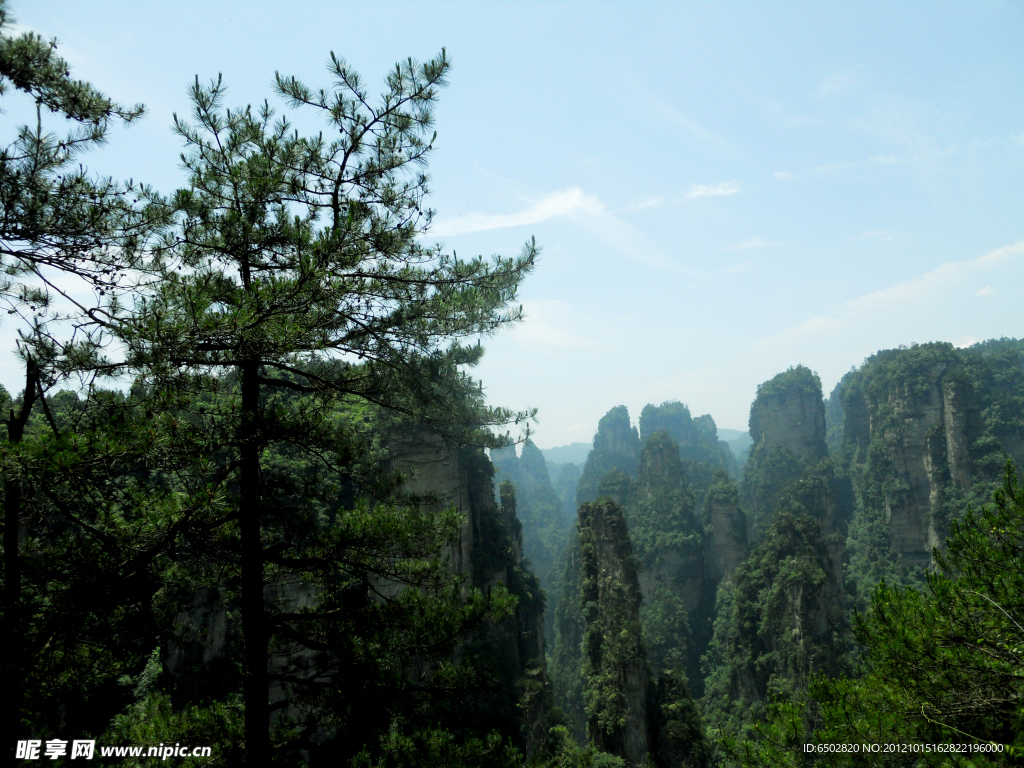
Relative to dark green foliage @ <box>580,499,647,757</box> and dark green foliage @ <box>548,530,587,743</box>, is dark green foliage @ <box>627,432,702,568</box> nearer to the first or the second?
dark green foliage @ <box>548,530,587,743</box>

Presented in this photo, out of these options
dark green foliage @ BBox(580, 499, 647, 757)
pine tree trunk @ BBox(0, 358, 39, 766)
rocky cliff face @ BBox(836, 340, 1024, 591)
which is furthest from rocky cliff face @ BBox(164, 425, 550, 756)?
rocky cliff face @ BBox(836, 340, 1024, 591)

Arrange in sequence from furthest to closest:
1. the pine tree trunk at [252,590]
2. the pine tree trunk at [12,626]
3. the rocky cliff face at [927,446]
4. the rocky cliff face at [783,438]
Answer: the rocky cliff face at [783,438]
the rocky cliff face at [927,446]
the pine tree trunk at [252,590]
the pine tree trunk at [12,626]

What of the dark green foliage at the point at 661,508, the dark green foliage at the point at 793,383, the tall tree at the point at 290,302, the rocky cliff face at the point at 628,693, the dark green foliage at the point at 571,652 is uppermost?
the dark green foliage at the point at 793,383

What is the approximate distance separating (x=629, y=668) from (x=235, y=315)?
24.4 metres

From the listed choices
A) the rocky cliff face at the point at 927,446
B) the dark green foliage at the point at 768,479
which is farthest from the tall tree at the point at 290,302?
the dark green foliage at the point at 768,479

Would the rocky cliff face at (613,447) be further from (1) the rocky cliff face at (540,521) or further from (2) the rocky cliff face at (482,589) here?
(2) the rocky cliff face at (482,589)

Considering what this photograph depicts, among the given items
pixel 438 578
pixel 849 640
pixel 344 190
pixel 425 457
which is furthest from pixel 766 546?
pixel 344 190

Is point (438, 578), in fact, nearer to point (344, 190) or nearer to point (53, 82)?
point (344, 190)

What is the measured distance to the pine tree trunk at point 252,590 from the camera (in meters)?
5.07

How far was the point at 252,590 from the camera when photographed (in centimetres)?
530

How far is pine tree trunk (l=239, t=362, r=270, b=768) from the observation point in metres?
5.07

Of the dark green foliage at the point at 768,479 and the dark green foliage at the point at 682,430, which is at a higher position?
the dark green foliage at the point at 682,430

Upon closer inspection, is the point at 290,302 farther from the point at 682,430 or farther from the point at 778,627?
the point at 682,430

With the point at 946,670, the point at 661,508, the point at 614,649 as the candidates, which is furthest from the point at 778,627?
the point at 946,670
